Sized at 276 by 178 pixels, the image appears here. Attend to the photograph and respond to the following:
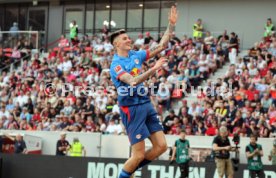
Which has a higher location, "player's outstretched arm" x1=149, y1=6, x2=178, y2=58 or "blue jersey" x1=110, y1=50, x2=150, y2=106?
"player's outstretched arm" x1=149, y1=6, x2=178, y2=58

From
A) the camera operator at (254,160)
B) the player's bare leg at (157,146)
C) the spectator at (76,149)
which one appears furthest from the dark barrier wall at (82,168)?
the player's bare leg at (157,146)

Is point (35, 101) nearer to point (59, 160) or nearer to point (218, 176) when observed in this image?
point (59, 160)

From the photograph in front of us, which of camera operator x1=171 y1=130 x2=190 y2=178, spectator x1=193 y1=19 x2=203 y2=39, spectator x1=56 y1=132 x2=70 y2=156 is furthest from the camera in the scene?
spectator x1=193 y1=19 x2=203 y2=39

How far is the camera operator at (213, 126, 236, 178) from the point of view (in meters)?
17.9

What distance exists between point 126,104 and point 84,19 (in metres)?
25.8

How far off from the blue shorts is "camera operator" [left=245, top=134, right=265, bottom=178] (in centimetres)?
835

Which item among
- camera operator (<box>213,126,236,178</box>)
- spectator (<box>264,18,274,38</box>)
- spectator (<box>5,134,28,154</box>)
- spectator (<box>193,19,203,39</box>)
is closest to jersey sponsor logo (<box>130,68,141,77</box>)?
camera operator (<box>213,126,236,178</box>)

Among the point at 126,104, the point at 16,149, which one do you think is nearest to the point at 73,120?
the point at 16,149

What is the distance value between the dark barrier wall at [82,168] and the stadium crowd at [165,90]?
7.26ft

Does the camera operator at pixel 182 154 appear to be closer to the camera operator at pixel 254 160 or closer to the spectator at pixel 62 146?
the camera operator at pixel 254 160

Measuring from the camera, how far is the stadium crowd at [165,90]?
21.2 metres

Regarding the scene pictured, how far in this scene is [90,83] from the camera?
1052 inches

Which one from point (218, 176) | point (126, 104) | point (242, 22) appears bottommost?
point (218, 176)

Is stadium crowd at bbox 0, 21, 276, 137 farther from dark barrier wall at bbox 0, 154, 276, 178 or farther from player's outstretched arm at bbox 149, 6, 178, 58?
player's outstretched arm at bbox 149, 6, 178, 58
